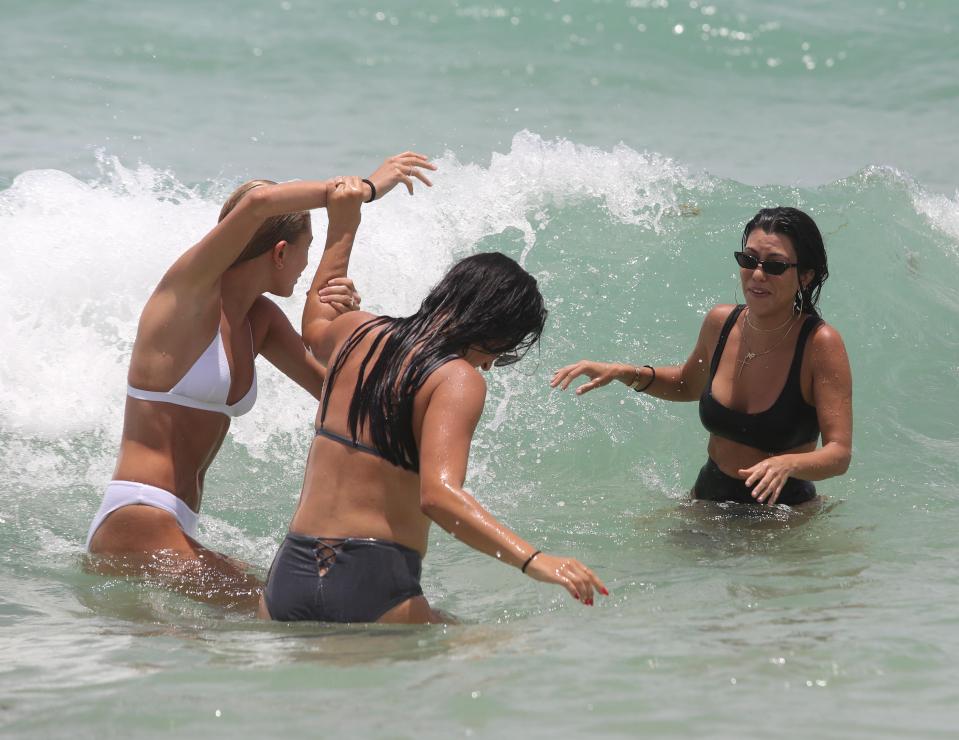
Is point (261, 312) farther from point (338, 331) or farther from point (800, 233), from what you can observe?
point (800, 233)

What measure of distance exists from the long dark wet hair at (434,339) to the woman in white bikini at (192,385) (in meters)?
0.64

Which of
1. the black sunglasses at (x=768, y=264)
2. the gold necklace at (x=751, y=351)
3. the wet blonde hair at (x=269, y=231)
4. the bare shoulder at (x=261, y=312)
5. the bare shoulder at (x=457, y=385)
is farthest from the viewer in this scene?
the gold necklace at (x=751, y=351)

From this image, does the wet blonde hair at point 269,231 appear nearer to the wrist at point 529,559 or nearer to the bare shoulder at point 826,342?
the wrist at point 529,559

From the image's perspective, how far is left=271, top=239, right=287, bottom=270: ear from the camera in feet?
13.9

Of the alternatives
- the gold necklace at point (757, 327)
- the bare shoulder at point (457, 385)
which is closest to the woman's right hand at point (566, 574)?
the bare shoulder at point (457, 385)

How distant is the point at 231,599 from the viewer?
4188 millimetres

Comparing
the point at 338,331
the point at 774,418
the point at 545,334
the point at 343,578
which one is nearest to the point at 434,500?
the point at 343,578

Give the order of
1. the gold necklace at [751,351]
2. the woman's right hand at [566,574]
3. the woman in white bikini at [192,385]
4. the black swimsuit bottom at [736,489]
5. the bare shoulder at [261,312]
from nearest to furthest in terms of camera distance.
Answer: the woman's right hand at [566,574], the woman in white bikini at [192,385], the bare shoulder at [261,312], the gold necklace at [751,351], the black swimsuit bottom at [736,489]

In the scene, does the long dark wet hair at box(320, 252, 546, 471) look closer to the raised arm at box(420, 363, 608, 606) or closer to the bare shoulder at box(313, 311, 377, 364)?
the raised arm at box(420, 363, 608, 606)

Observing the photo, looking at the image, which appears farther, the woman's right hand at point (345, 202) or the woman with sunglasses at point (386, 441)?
the woman's right hand at point (345, 202)

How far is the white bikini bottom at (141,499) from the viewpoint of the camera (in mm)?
4152

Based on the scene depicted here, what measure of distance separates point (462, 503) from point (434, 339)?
22.0 inches

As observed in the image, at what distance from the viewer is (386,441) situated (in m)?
3.50

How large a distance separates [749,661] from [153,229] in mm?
6506
